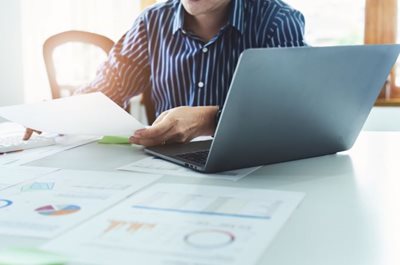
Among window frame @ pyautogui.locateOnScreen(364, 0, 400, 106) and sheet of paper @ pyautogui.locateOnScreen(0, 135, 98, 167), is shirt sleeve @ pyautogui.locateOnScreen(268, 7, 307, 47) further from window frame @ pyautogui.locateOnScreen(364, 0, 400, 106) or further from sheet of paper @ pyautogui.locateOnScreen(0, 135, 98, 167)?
window frame @ pyautogui.locateOnScreen(364, 0, 400, 106)

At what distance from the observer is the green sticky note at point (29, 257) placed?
0.50m

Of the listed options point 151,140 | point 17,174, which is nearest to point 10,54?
point 151,140

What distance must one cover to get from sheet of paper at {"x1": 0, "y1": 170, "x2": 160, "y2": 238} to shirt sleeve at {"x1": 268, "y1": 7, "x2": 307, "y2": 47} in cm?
85

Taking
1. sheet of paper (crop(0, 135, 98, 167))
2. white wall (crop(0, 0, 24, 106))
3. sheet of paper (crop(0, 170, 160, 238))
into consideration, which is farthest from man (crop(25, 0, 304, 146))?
white wall (crop(0, 0, 24, 106))

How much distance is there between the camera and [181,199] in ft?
2.47

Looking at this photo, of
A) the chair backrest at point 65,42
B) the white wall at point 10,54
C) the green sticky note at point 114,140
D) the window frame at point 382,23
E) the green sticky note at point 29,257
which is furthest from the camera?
the white wall at point 10,54

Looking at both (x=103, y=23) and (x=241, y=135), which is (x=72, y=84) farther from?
(x=241, y=135)

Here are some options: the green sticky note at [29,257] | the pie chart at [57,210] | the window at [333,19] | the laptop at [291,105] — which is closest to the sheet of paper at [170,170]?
the laptop at [291,105]

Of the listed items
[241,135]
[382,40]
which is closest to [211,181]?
[241,135]

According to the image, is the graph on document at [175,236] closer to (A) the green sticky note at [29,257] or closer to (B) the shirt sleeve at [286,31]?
(A) the green sticky note at [29,257]

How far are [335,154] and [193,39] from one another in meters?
0.69

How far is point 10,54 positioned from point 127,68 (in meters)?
1.85

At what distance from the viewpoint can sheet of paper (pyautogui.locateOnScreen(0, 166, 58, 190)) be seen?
87 centimetres

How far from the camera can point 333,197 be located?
78 centimetres
